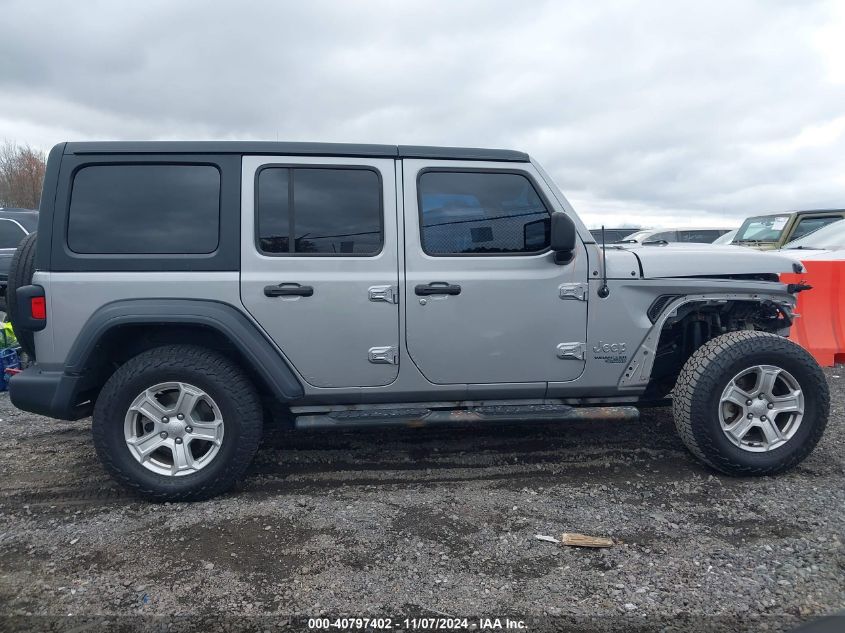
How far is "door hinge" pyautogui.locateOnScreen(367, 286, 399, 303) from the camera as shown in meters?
3.36

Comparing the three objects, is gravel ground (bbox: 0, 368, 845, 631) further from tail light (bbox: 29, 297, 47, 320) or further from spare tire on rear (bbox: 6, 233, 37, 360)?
tail light (bbox: 29, 297, 47, 320)

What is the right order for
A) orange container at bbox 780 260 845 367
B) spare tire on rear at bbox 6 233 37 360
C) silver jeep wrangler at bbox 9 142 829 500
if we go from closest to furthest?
silver jeep wrangler at bbox 9 142 829 500, spare tire on rear at bbox 6 233 37 360, orange container at bbox 780 260 845 367

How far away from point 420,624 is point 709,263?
274 centimetres

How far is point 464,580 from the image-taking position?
2553mm

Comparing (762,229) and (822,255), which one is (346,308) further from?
(762,229)

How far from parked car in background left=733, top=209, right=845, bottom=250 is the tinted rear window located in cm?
943

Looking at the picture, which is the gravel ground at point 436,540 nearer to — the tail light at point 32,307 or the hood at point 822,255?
the tail light at point 32,307

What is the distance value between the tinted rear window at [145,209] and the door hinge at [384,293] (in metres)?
0.92

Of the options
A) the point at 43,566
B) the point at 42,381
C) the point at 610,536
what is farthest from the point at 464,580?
the point at 42,381

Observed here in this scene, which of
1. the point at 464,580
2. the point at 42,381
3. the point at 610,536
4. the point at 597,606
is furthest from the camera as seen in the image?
the point at 42,381

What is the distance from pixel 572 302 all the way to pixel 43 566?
120 inches

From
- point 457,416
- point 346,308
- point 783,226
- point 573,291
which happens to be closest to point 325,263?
point 346,308

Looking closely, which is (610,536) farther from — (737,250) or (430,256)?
(737,250)

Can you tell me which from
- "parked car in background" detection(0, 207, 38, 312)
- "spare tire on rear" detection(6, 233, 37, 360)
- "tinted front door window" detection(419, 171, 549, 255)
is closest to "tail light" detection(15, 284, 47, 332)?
"spare tire on rear" detection(6, 233, 37, 360)
